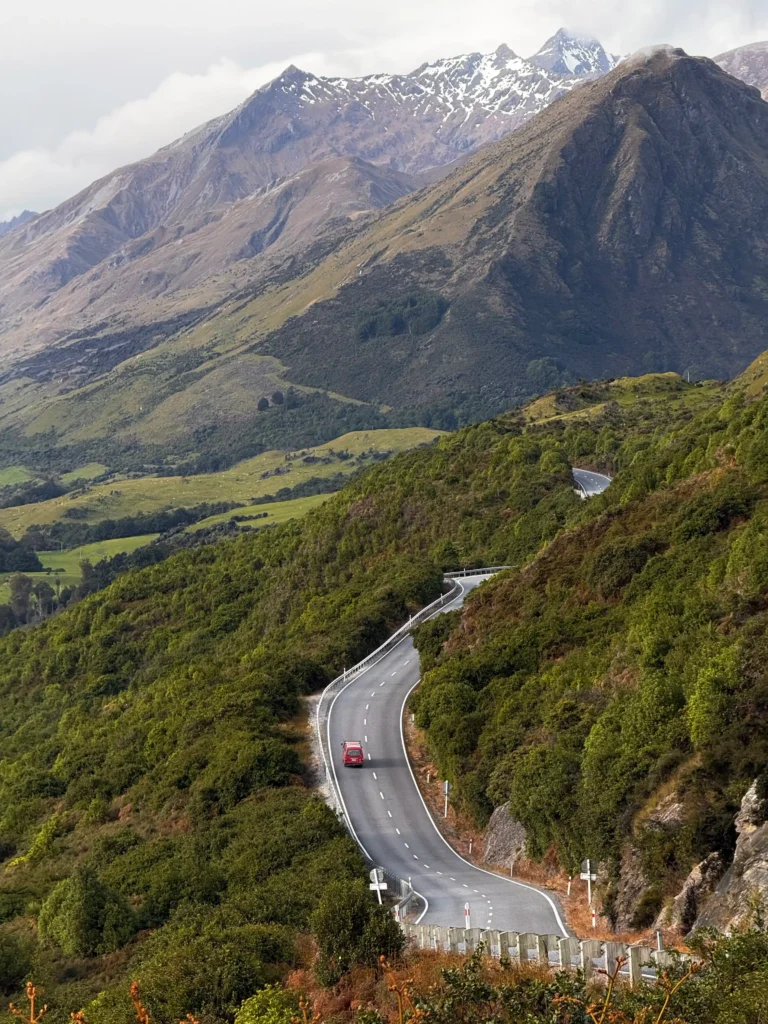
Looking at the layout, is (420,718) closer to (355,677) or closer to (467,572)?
(355,677)

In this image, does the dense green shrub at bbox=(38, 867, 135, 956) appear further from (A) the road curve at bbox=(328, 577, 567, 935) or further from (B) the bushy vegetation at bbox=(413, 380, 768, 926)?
(B) the bushy vegetation at bbox=(413, 380, 768, 926)

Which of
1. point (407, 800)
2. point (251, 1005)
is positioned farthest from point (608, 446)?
point (251, 1005)

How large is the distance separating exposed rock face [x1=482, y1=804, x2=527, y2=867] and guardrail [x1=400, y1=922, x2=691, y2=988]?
11442mm

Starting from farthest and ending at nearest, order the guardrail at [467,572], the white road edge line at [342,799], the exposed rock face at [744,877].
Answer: the guardrail at [467,572] < the white road edge line at [342,799] < the exposed rock face at [744,877]

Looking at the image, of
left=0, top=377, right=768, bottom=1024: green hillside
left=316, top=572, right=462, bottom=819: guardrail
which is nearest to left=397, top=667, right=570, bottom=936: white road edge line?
left=0, top=377, right=768, bottom=1024: green hillside

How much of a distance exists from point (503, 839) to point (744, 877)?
46.1 feet

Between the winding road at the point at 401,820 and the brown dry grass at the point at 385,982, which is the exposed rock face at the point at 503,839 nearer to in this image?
the winding road at the point at 401,820

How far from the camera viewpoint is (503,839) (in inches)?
1427

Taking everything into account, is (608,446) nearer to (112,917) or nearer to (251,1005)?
(112,917)

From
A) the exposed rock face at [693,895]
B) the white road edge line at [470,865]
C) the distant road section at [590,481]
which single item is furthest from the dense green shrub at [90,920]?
the distant road section at [590,481]

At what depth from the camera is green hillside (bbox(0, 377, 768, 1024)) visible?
29.1 m

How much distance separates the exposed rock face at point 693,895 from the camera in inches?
955

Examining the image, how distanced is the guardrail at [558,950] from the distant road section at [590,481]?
61316 millimetres

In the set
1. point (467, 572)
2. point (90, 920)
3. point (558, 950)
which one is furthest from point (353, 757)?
point (467, 572)
